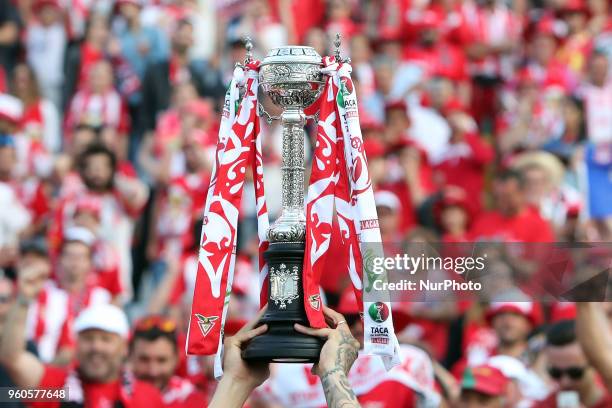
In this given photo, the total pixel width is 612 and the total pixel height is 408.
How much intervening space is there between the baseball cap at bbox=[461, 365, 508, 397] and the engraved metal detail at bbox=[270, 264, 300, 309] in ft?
8.05

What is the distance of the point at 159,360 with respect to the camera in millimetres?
8312

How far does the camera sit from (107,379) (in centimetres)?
787

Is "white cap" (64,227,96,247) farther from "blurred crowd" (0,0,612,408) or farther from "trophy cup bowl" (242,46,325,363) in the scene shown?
"trophy cup bowl" (242,46,325,363)

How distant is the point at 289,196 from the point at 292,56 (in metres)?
0.51

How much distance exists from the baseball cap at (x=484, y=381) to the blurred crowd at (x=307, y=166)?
11 mm

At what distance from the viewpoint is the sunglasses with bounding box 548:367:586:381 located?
751 cm

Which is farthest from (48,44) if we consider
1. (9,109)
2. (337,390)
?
(337,390)

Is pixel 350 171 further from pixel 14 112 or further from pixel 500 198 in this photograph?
pixel 14 112

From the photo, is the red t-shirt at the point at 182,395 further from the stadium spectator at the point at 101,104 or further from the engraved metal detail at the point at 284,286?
the stadium spectator at the point at 101,104

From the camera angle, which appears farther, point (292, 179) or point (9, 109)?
point (9, 109)

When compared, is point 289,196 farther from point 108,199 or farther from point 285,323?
point 108,199

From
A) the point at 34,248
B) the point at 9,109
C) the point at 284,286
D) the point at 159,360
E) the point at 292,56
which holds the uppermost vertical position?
the point at 9,109

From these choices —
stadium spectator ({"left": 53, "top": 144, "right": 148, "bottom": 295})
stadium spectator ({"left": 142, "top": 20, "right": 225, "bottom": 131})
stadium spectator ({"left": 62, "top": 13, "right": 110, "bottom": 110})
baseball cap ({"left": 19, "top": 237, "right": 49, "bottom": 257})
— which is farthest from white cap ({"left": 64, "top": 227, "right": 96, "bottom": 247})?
stadium spectator ({"left": 62, "top": 13, "right": 110, "bottom": 110})

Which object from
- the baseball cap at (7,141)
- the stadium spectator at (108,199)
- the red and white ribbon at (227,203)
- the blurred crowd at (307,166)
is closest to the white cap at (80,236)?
the blurred crowd at (307,166)
